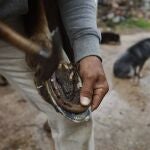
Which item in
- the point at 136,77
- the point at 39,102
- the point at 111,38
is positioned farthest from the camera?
the point at 111,38

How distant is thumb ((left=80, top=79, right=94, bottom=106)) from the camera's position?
182cm

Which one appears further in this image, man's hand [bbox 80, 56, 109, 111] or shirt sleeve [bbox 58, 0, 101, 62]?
shirt sleeve [bbox 58, 0, 101, 62]

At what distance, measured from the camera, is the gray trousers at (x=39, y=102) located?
6.65 ft

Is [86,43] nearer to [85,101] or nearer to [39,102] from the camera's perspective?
[85,101]

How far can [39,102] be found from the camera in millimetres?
2082

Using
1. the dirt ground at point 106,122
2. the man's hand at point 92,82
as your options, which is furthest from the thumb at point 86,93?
the dirt ground at point 106,122

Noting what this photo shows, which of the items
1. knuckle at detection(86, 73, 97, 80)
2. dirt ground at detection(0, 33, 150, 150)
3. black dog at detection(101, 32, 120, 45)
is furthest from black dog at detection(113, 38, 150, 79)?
knuckle at detection(86, 73, 97, 80)

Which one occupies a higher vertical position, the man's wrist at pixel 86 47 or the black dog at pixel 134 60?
the man's wrist at pixel 86 47

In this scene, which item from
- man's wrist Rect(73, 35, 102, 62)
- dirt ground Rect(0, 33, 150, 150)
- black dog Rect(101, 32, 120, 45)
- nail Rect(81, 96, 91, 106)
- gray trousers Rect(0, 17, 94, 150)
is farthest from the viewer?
black dog Rect(101, 32, 120, 45)

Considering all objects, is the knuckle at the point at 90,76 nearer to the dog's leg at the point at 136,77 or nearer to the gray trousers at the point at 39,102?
the gray trousers at the point at 39,102

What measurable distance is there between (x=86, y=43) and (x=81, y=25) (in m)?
0.09

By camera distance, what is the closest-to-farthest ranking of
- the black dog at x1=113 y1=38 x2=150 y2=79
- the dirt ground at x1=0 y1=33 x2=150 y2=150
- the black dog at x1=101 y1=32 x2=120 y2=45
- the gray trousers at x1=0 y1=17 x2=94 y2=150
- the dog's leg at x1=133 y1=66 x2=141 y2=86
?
the gray trousers at x1=0 y1=17 x2=94 y2=150 < the dirt ground at x1=0 y1=33 x2=150 y2=150 < the dog's leg at x1=133 y1=66 x2=141 y2=86 < the black dog at x1=113 y1=38 x2=150 y2=79 < the black dog at x1=101 y1=32 x2=120 y2=45

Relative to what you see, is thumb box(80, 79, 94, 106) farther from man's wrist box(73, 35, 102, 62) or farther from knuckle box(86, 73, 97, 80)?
man's wrist box(73, 35, 102, 62)

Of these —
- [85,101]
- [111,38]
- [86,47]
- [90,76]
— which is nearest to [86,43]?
[86,47]
